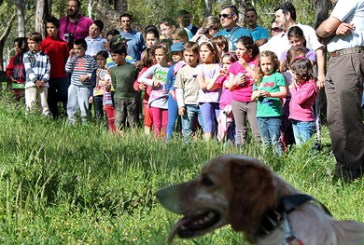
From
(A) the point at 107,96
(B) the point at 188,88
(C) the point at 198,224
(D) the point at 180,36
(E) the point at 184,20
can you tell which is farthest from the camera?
(E) the point at 184,20

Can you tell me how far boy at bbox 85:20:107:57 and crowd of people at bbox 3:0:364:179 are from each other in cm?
2

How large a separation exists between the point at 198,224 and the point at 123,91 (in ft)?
26.1

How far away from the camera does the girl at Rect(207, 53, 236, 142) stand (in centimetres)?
945

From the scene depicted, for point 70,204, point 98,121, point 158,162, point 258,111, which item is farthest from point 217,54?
point 70,204

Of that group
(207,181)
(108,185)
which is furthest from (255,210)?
(108,185)

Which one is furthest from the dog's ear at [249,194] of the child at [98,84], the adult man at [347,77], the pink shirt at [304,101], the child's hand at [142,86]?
the child at [98,84]

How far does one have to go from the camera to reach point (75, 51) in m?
12.6

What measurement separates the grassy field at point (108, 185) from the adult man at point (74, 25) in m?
5.49

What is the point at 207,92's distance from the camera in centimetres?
963

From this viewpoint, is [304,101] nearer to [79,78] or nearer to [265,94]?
[265,94]

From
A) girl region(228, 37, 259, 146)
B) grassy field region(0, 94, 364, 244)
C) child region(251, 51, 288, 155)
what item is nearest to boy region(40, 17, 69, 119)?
grassy field region(0, 94, 364, 244)

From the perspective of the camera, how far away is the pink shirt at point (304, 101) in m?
8.79

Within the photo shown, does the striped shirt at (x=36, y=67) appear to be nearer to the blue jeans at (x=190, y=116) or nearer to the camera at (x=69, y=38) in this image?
the camera at (x=69, y=38)

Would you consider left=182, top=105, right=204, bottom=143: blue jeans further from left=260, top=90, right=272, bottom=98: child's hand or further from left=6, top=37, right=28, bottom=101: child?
left=6, top=37, right=28, bottom=101: child
